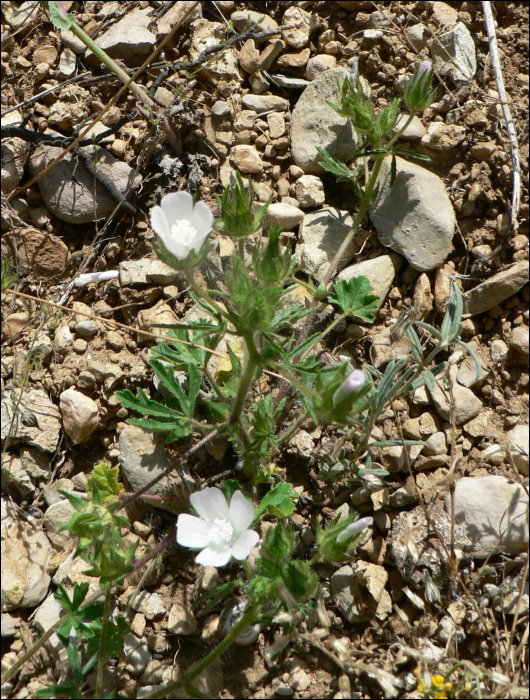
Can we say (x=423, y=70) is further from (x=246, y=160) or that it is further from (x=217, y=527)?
(x=217, y=527)

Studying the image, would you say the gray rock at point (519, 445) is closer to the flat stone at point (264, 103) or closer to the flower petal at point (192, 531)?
the flower petal at point (192, 531)

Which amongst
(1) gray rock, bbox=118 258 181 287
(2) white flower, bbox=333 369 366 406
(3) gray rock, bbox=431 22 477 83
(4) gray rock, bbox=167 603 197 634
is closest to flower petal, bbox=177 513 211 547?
(4) gray rock, bbox=167 603 197 634

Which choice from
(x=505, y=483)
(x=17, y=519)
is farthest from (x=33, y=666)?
(x=505, y=483)

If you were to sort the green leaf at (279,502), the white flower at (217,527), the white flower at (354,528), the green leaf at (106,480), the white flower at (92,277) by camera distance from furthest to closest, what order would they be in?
1. the white flower at (92,277)
2. the green leaf at (106,480)
3. the green leaf at (279,502)
4. the white flower at (354,528)
5. the white flower at (217,527)

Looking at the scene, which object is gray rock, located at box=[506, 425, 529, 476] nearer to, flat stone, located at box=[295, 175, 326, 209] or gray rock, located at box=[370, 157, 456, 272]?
gray rock, located at box=[370, 157, 456, 272]

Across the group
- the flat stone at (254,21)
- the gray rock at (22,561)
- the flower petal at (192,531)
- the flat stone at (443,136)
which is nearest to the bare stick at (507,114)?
the flat stone at (443,136)

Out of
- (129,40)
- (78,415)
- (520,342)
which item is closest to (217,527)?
(78,415)

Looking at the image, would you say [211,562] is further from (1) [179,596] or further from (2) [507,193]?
(2) [507,193]
